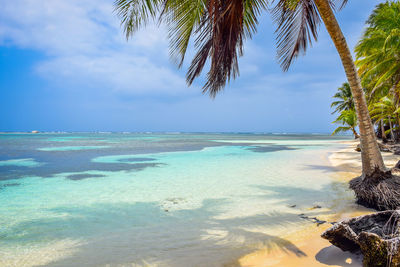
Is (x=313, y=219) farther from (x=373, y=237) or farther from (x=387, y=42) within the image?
(x=387, y=42)

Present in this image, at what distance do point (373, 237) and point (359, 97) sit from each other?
2618 mm

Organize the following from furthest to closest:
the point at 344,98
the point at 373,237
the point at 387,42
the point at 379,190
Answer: the point at 344,98 < the point at 387,42 < the point at 379,190 < the point at 373,237

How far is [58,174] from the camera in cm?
868

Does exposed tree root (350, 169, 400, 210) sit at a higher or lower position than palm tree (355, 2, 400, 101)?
lower

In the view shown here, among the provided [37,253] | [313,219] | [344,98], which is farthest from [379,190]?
[344,98]

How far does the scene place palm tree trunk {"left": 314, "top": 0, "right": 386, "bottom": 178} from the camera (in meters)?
3.66

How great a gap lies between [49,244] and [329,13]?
17.3ft

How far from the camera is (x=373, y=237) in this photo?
5.97ft

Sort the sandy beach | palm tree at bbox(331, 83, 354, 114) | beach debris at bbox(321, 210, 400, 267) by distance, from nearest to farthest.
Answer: beach debris at bbox(321, 210, 400, 267)
the sandy beach
palm tree at bbox(331, 83, 354, 114)

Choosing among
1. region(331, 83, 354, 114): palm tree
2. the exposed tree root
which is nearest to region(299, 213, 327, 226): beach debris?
the exposed tree root

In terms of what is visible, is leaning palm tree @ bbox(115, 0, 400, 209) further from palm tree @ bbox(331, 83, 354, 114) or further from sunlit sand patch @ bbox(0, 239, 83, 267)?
palm tree @ bbox(331, 83, 354, 114)

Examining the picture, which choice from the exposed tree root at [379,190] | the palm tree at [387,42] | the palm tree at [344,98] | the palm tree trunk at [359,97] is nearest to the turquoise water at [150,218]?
the exposed tree root at [379,190]

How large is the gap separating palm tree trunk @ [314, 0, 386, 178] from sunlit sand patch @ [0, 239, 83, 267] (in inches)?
175

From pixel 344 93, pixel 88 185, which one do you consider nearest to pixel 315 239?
pixel 88 185
